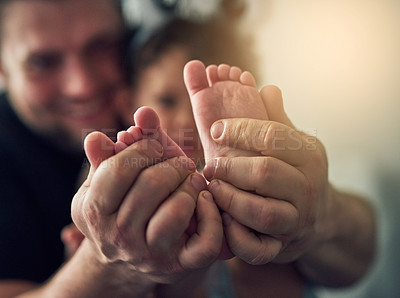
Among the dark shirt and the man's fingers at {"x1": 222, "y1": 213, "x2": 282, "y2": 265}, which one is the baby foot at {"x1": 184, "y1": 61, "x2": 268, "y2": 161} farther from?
the dark shirt

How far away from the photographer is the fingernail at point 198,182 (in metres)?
0.41

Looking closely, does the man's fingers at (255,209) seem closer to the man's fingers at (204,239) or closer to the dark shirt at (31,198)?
the man's fingers at (204,239)

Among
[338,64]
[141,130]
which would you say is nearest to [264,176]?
[141,130]

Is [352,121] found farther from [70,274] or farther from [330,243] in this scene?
[70,274]

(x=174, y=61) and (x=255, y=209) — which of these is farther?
(x=174, y=61)

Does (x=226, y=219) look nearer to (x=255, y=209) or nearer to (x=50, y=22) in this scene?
(x=255, y=209)

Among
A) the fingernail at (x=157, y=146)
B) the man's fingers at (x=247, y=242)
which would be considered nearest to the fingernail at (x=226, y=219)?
the man's fingers at (x=247, y=242)

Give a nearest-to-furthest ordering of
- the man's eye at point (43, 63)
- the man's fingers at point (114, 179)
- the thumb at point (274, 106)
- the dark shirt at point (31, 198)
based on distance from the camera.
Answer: the man's fingers at point (114, 179) < the thumb at point (274, 106) < the dark shirt at point (31, 198) < the man's eye at point (43, 63)

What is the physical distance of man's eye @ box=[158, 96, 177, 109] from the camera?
2.89ft

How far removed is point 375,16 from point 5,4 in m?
0.83

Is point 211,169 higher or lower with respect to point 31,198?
higher

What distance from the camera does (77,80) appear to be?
2.88 ft

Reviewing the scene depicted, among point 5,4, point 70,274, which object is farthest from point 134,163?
point 5,4

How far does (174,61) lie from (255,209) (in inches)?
23.7
